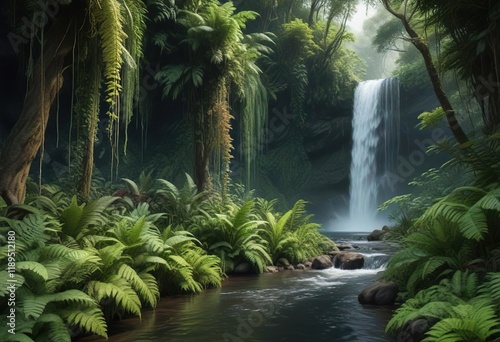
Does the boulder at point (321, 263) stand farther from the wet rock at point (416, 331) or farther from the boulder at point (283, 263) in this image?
the wet rock at point (416, 331)

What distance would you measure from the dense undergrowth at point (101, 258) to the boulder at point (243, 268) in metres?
0.10

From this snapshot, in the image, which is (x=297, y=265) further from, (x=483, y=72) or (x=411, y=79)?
(x=411, y=79)

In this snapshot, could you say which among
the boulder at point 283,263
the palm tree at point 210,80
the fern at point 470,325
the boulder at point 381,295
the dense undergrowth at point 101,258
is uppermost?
the palm tree at point 210,80

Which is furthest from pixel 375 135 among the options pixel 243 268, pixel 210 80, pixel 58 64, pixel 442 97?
pixel 58 64

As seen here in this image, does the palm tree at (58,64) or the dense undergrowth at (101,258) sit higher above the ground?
the palm tree at (58,64)

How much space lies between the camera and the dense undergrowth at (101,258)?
13.6ft

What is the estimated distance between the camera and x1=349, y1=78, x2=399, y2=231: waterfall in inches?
984

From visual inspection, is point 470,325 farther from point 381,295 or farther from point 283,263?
point 283,263

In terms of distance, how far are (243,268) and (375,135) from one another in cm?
1763

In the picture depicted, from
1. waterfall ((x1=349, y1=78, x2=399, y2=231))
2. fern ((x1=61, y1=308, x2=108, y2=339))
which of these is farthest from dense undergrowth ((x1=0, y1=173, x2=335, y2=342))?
waterfall ((x1=349, y1=78, x2=399, y2=231))

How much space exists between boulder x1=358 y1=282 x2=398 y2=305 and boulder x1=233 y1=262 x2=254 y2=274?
3669 millimetres

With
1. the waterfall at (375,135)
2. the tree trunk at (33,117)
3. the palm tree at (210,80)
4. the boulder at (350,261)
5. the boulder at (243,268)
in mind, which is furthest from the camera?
the waterfall at (375,135)

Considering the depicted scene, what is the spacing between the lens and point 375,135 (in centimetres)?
2512

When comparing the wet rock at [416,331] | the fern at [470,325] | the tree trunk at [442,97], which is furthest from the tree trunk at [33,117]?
the tree trunk at [442,97]
